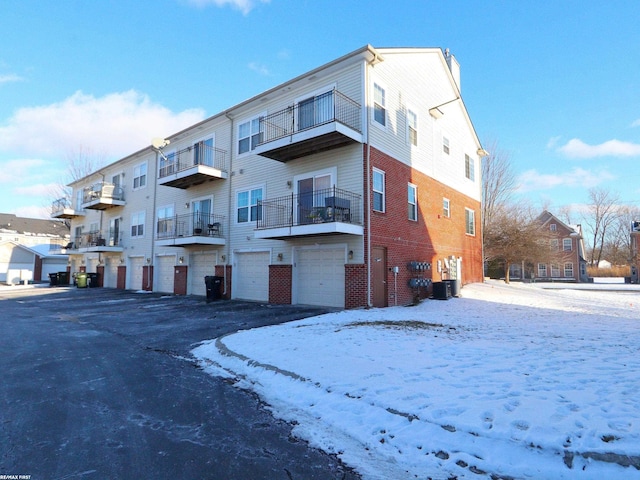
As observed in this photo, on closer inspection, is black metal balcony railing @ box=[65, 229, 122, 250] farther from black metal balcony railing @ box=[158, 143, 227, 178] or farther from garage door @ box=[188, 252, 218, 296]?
garage door @ box=[188, 252, 218, 296]

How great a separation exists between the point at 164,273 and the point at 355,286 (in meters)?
14.0

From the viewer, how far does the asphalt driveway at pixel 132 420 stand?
3242 millimetres

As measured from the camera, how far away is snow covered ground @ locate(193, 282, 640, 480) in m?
3.25

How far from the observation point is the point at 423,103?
1742cm

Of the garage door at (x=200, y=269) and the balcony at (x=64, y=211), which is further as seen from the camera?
the balcony at (x=64, y=211)

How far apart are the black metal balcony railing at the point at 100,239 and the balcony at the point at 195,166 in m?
8.27

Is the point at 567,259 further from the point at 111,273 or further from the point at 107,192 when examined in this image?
the point at 107,192

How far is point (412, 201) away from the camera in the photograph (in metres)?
16.1

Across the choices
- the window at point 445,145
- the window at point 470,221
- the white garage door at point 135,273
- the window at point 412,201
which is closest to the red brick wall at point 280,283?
the window at point 412,201

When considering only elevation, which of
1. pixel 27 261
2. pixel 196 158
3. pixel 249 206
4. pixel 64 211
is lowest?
pixel 27 261

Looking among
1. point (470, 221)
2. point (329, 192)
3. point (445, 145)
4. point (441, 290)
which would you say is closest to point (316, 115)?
point (329, 192)

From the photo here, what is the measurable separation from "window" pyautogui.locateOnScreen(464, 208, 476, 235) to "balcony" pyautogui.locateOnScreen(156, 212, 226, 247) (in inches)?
560

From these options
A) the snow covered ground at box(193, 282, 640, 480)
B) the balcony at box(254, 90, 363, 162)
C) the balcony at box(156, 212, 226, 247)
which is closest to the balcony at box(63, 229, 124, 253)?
the balcony at box(156, 212, 226, 247)

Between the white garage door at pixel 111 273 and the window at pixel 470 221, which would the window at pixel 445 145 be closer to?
the window at pixel 470 221
